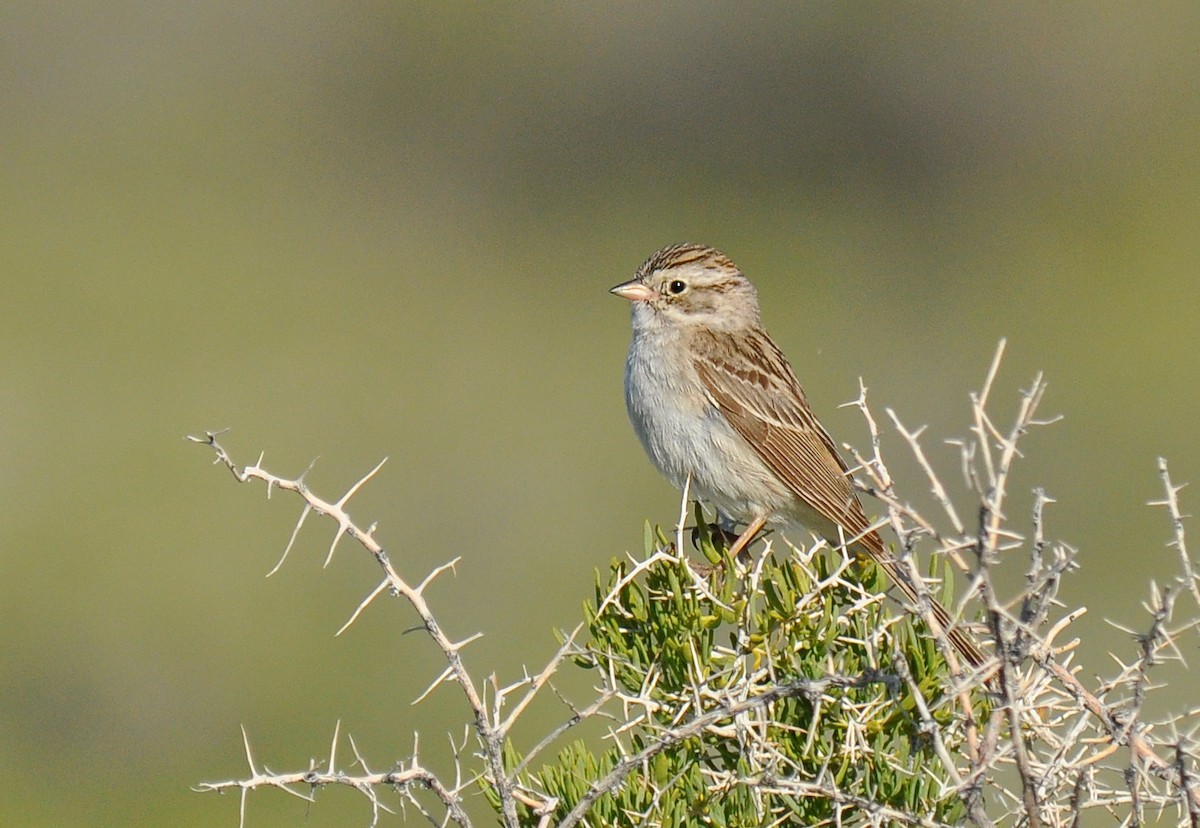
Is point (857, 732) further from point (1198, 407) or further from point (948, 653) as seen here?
point (1198, 407)

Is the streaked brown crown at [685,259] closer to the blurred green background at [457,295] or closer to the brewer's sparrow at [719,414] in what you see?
the brewer's sparrow at [719,414]

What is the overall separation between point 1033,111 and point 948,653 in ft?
51.7

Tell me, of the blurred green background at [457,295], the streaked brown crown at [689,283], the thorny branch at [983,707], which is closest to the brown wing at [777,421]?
the streaked brown crown at [689,283]

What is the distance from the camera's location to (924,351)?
48.8 feet

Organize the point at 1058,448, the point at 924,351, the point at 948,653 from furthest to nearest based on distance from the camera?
the point at 924,351, the point at 1058,448, the point at 948,653

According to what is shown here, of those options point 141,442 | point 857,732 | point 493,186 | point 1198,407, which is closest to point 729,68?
point 493,186

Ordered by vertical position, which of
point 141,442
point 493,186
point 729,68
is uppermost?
point 729,68

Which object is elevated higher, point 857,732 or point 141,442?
point 857,732

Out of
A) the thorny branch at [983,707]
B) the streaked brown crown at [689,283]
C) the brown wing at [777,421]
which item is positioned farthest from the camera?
the streaked brown crown at [689,283]

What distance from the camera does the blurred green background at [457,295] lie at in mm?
10281

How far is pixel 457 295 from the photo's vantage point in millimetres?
16281

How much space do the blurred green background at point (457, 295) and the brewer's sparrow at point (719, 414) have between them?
11.5 feet

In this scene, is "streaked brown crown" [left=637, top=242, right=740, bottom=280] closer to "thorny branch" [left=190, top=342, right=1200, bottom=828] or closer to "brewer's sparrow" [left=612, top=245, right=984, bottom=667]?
"brewer's sparrow" [left=612, top=245, right=984, bottom=667]

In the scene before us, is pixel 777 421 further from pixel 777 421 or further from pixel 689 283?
pixel 689 283
